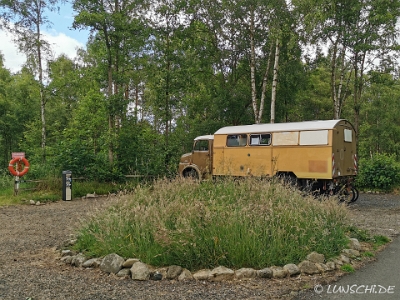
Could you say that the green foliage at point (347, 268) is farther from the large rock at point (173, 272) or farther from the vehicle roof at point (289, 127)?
the vehicle roof at point (289, 127)

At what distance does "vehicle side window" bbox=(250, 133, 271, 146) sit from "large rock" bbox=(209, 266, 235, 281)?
→ 8.01m

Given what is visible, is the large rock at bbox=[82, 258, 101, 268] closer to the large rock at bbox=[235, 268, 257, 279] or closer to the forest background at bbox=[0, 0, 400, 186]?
the large rock at bbox=[235, 268, 257, 279]

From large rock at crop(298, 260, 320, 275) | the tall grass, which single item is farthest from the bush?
large rock at crop(298, 260, 320, 275)

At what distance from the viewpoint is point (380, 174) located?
15258 millimetres

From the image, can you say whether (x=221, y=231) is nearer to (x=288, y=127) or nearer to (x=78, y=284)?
(x=78, y=284)

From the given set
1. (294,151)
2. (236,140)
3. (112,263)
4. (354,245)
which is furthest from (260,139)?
(112,263)

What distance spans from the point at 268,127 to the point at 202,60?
401 inches

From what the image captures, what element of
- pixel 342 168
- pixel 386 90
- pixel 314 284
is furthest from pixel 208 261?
pixel 386 90

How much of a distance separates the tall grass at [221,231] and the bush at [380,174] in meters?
10.7

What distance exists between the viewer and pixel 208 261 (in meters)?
4.55

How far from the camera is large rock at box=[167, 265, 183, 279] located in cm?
431

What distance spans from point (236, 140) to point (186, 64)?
6.75 meters

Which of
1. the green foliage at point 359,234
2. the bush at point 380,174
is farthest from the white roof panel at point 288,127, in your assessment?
the bush at point 380,174

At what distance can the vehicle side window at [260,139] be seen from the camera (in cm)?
1192
